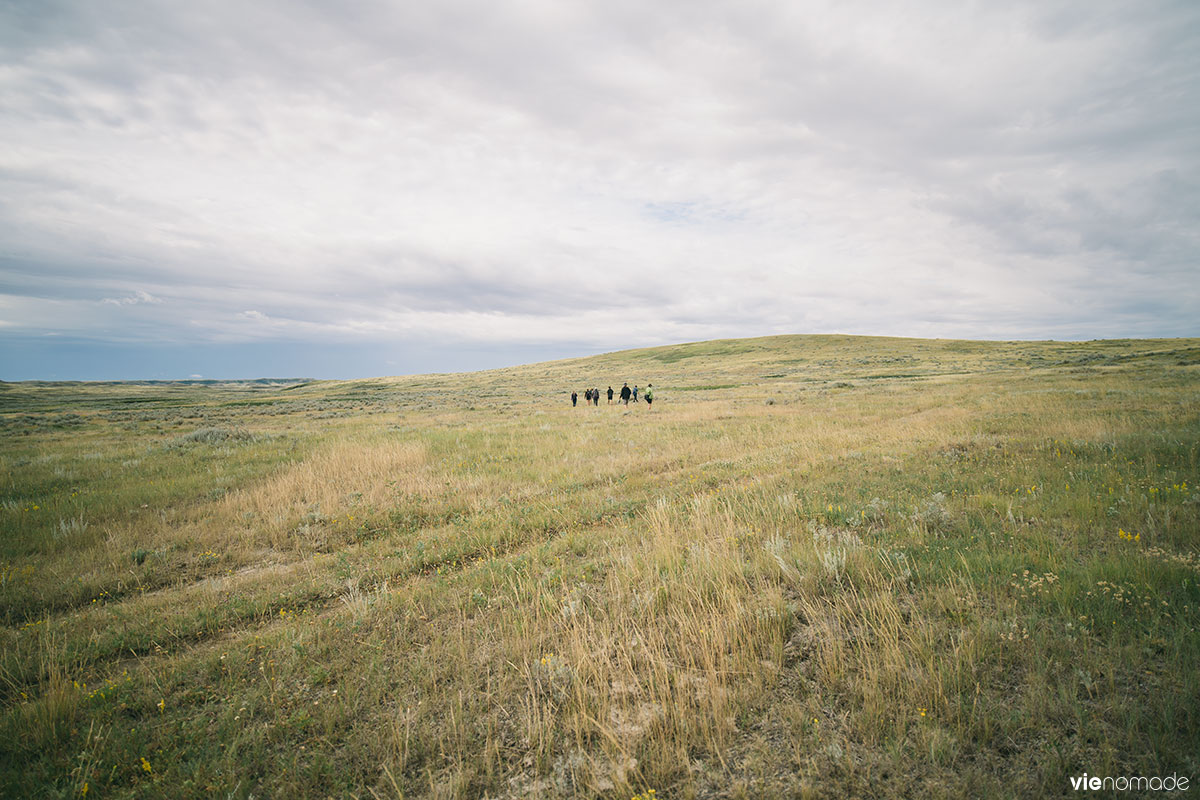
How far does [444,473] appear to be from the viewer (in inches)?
495

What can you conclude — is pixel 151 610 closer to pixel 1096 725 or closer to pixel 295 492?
pixel 295 492

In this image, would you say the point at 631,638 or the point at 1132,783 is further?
the point at 631,638

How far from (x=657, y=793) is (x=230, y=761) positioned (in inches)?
125

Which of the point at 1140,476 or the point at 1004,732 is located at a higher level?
the point at 1140,476

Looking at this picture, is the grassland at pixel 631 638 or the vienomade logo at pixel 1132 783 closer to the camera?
the vienomade logo at pixel 1132 783

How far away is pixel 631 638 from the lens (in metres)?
4.35

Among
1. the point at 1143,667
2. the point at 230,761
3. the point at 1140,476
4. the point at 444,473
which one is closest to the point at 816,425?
the point at 1140,476

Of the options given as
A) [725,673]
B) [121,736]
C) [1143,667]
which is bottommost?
[121,736]

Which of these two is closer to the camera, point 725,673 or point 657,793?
point 657,793

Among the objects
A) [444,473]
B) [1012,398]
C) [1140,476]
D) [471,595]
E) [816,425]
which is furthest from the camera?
[1012,398]

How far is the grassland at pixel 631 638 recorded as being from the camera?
3094mm

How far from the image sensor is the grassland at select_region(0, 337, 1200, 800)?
Answer: 3094mm

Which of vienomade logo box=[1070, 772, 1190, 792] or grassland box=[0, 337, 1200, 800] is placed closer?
vienomade logo box=[1070, 772, 1190, 792]

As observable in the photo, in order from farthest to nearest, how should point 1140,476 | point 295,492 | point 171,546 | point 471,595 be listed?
point 295,492 < point 171,546 < point 1140,476 < point 471,595
